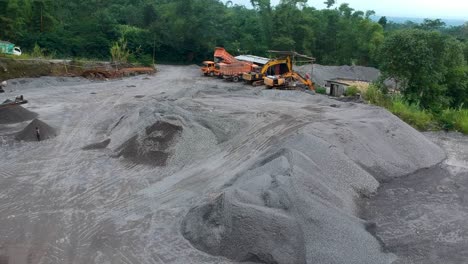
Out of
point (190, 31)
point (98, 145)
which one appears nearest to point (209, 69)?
point (190, 31)

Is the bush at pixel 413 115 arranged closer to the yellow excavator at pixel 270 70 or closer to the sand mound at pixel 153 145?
the yellow excavator at pixel 270 70

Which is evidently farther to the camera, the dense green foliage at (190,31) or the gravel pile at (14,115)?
the dense green foliage at (190,31)

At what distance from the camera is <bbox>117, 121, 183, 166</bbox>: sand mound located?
1295 centimetres

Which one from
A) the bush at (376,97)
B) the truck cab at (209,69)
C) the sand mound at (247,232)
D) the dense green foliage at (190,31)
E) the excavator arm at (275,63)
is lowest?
the sand mound at (247,232)

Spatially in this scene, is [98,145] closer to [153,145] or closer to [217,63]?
[153,145]

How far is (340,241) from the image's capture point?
854cm

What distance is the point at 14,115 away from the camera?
54.2ft

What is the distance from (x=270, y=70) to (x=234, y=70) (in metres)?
2.65

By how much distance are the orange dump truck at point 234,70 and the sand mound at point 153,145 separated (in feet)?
45.2

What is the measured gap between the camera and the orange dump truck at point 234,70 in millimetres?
27344

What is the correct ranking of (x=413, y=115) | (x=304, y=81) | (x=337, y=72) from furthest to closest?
1. (x=337, y=72)
2. (x=304, y=81)
3. (x=413, y=115)

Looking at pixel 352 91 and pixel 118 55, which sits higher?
pixel 118 55

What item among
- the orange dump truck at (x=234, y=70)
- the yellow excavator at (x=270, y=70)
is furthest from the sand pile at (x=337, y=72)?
the orange dump truck at (x=234, y=70)

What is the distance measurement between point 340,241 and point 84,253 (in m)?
4.88
